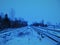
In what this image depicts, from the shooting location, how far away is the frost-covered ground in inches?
112

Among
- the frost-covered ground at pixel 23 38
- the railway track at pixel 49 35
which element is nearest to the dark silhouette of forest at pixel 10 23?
the frost-covered ground at pixel 23 38

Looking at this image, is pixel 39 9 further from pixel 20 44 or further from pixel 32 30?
pixel 20 44

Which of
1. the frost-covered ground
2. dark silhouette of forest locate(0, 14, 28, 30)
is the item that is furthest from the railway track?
dark silhouette of forest locate(0, 14, 28, 30)

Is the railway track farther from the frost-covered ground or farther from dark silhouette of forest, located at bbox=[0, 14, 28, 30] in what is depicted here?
dark silhouette of forest, located at bbox=[0, 14, 28, 30]

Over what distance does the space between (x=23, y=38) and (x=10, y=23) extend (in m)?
0.43

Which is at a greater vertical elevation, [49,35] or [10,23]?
[10,23]

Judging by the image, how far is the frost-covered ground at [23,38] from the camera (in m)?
2.86


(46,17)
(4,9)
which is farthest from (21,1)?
(46,17)

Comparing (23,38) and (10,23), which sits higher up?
(10,23)

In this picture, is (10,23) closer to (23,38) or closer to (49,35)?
(23,38)

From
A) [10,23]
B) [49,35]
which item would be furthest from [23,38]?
[49,35]

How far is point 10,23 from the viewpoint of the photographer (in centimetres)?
294

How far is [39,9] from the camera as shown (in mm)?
3072

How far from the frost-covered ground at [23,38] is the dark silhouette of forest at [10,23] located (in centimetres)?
10
